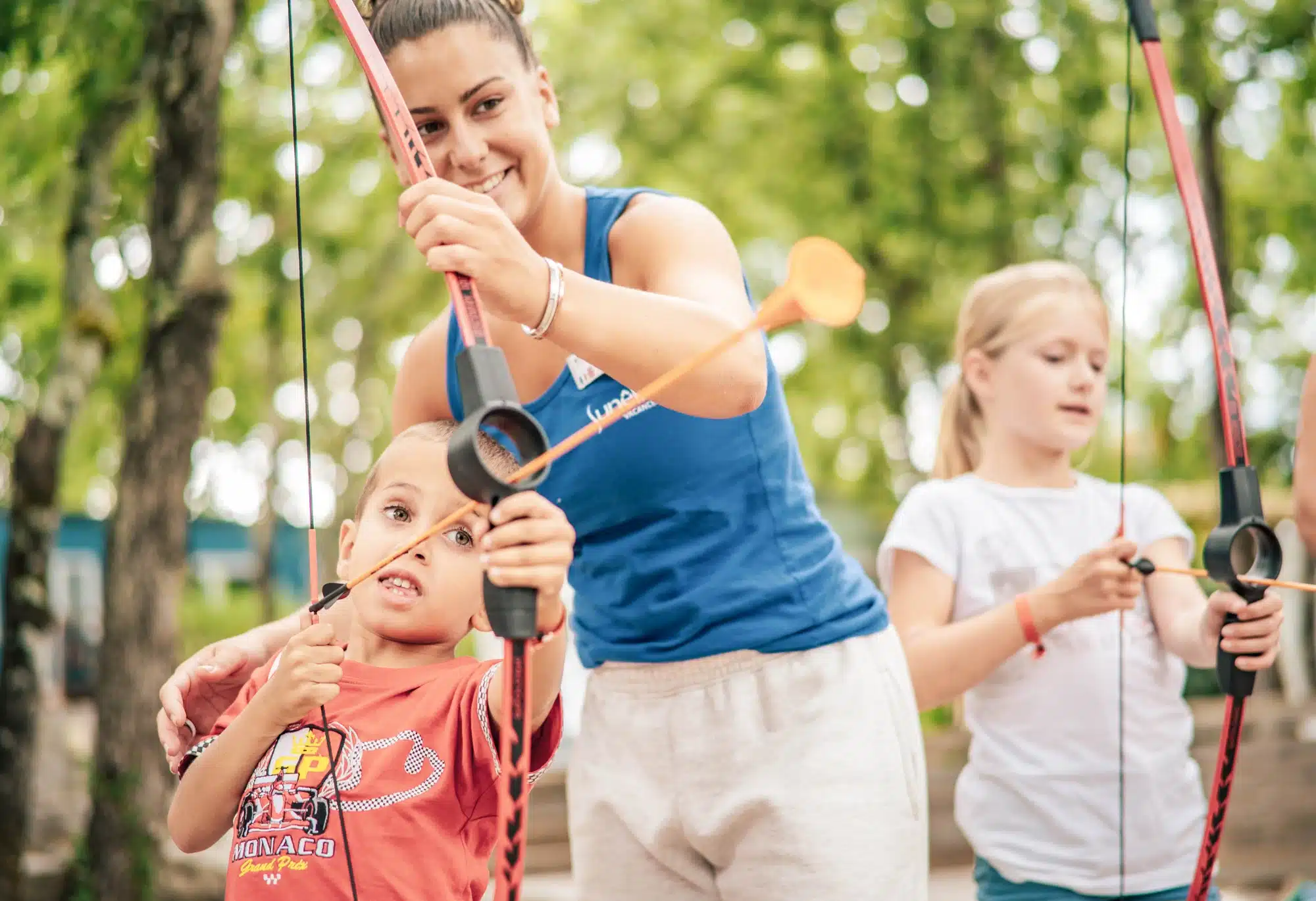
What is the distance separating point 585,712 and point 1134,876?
1046 mm

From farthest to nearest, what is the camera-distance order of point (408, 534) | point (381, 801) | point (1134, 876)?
point (1134, 876) < point (408, 534) < point (381, 801)

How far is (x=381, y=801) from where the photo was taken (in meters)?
1.74

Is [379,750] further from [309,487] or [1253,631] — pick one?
[1253,631]

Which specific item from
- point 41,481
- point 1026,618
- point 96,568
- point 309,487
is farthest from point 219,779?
point 96,568

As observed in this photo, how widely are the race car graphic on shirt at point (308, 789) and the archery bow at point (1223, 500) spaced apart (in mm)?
1051

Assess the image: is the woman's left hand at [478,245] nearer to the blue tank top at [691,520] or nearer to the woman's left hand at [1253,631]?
the blue tank top at [691,520]

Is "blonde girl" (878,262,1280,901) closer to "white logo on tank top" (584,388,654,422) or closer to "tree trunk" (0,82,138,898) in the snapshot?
"white logo on tank top" (584,388,654,422)

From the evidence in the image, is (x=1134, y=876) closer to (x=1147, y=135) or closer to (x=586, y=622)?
(x=586, y=622)

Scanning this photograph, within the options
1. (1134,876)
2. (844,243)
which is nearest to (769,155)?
(844,243)

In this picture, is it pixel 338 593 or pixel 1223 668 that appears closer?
pixel 338 593

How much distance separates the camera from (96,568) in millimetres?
26969

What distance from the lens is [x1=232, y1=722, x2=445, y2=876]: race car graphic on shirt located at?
1.72 metres

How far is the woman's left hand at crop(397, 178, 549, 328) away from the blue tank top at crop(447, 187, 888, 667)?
45cm

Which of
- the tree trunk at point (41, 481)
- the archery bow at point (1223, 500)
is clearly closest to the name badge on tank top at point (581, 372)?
the archery bow at point (1223, 500)
